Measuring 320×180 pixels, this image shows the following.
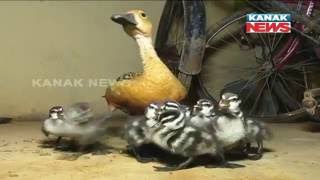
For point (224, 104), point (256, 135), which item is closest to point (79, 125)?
point (224, 104)

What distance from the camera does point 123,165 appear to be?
2.06 metres

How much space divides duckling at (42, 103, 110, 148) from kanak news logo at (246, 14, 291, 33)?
0.93 metres

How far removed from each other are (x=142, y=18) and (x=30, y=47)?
3.20 feet

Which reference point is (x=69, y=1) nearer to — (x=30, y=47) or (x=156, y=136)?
(x=30, y=47)

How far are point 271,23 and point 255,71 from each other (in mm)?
334

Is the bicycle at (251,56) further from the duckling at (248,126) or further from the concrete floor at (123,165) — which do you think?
the duckling at (248,126)

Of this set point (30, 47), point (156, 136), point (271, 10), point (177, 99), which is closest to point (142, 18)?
point (177, 99)

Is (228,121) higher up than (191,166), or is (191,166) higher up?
(228,121)

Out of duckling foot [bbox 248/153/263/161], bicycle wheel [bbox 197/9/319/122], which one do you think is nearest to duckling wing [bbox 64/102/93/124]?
duckling foot [bbox 248/153/263/161]

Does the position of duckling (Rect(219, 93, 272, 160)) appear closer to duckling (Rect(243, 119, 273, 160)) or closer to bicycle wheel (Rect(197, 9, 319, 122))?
duckling (Rect(243, 119, 273, 160))

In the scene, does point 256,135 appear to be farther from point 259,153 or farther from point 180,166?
point 180,166

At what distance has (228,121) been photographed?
2.01 metres

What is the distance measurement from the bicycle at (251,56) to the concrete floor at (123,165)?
16.6 inches

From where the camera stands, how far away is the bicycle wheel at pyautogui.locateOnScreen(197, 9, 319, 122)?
2859mm
